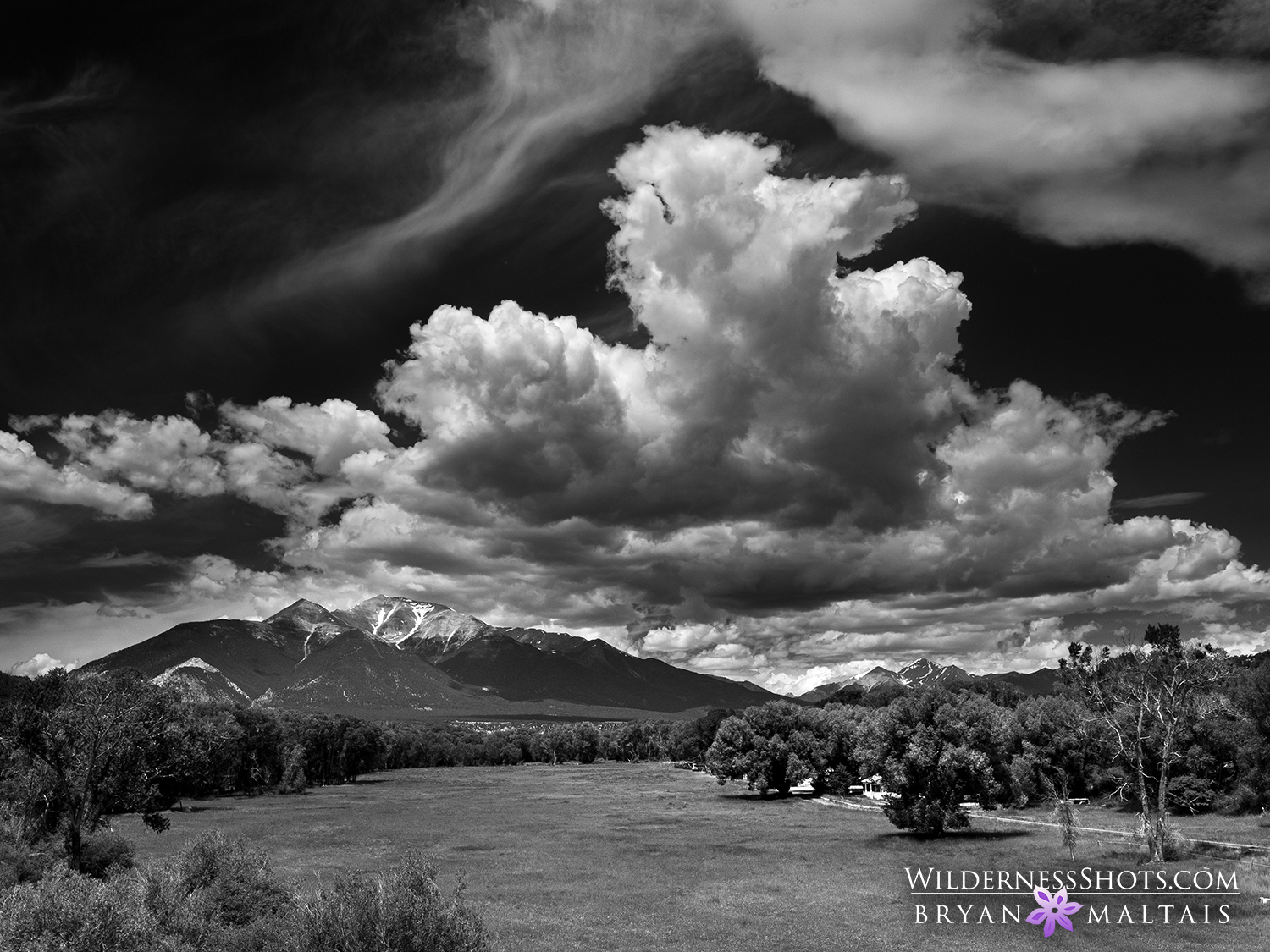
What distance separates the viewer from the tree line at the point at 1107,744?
6844 cm

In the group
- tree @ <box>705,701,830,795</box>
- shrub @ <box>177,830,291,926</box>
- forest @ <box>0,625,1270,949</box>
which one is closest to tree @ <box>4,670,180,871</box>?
forest @ <box>0,625,1270,949</box>

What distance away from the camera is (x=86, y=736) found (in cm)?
5456

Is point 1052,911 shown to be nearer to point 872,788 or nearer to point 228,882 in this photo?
point 228,882

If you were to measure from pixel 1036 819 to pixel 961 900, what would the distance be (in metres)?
46.5

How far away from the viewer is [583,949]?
40.6 metres

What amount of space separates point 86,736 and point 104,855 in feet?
25.6

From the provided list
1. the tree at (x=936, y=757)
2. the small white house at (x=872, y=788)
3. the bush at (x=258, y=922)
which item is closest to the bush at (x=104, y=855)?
the bush at (x=258, y=922)

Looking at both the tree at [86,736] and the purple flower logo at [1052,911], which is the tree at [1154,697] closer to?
the purple flower logo at [1052,911]

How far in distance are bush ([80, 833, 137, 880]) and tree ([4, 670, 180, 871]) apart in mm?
669

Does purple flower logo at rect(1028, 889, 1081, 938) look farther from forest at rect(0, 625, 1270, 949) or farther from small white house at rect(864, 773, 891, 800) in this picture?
small white house at rect(864, 773, 891, 800)

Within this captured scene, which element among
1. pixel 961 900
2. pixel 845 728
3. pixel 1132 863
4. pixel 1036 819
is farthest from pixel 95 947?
pixel 845 728

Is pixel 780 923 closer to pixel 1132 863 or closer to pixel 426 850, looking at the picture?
pixel 1132 863

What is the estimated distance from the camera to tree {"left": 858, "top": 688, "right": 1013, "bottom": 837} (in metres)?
78.1

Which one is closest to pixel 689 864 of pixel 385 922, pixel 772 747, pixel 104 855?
pixel 104 855
